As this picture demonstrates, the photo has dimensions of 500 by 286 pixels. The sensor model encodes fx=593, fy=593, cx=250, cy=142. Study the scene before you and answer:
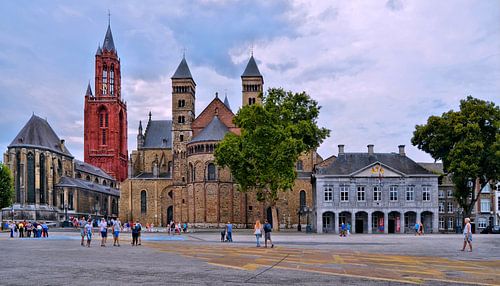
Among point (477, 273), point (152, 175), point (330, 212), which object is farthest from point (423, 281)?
point (152, 175)


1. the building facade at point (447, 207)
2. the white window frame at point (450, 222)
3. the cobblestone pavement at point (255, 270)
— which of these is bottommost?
the white window frame at point (450, 222)

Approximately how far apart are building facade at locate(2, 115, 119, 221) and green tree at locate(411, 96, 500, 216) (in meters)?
63.2

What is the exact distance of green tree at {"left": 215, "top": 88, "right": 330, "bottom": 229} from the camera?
201 feet

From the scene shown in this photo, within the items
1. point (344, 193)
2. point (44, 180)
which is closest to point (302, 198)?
point (344, 193)

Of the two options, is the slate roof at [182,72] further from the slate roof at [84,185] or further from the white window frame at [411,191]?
the white window frame at [411,191]

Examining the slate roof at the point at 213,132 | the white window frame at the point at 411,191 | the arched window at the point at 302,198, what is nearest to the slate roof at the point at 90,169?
the slate roof at the point at 213,132

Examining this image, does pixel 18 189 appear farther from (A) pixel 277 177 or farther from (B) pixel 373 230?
(B) pixel 373 230

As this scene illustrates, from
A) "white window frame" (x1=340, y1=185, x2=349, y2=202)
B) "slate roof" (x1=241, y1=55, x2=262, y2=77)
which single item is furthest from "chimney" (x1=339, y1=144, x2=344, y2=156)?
"slate roof" (x1=241, y1=55, x2=262, y2=77)

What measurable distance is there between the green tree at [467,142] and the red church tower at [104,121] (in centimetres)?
8688

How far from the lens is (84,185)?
110 metres

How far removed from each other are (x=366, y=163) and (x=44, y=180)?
57949 millimetres

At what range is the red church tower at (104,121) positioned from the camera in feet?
447

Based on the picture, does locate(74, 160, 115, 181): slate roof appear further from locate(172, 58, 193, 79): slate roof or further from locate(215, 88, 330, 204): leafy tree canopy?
locate(215, 88, 330, 204): leafy tree canopy

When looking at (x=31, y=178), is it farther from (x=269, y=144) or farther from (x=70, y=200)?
(x=269, y=144)
